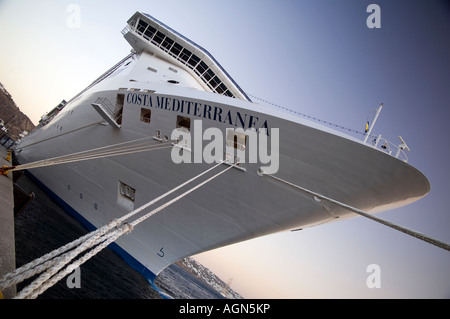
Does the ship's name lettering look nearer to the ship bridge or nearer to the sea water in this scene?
the sea water

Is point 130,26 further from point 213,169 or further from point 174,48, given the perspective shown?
point 213,169

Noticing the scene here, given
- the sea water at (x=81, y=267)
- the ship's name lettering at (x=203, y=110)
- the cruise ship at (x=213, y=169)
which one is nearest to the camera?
the cruise ship at (x=213, y=169)

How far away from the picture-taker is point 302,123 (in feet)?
17.5

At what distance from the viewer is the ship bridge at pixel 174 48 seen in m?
13.2

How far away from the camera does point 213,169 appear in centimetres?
646

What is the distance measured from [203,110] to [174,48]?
30.3ft

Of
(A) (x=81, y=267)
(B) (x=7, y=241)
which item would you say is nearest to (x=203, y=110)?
(B) (x=7, y=241)

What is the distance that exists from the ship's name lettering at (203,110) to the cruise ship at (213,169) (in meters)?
0.03

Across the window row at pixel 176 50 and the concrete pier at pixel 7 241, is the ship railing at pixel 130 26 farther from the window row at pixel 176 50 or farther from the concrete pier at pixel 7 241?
the concrete pier at pixel 7 241

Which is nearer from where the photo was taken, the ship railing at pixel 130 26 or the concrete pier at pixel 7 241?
the concrete pier at pixel 7 241

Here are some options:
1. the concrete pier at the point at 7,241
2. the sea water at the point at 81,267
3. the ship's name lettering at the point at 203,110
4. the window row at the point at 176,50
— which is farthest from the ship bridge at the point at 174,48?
the concrete pier at the point at 7,241

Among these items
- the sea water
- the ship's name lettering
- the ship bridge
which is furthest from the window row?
the sea water

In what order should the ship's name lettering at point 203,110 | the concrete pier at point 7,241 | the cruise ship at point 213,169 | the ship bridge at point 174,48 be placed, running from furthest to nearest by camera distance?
the ship bridge at point 174,48, the ship's name lettering at point 203,110, the cruise ship at point 213,169, the concrete pier at point 7,241
